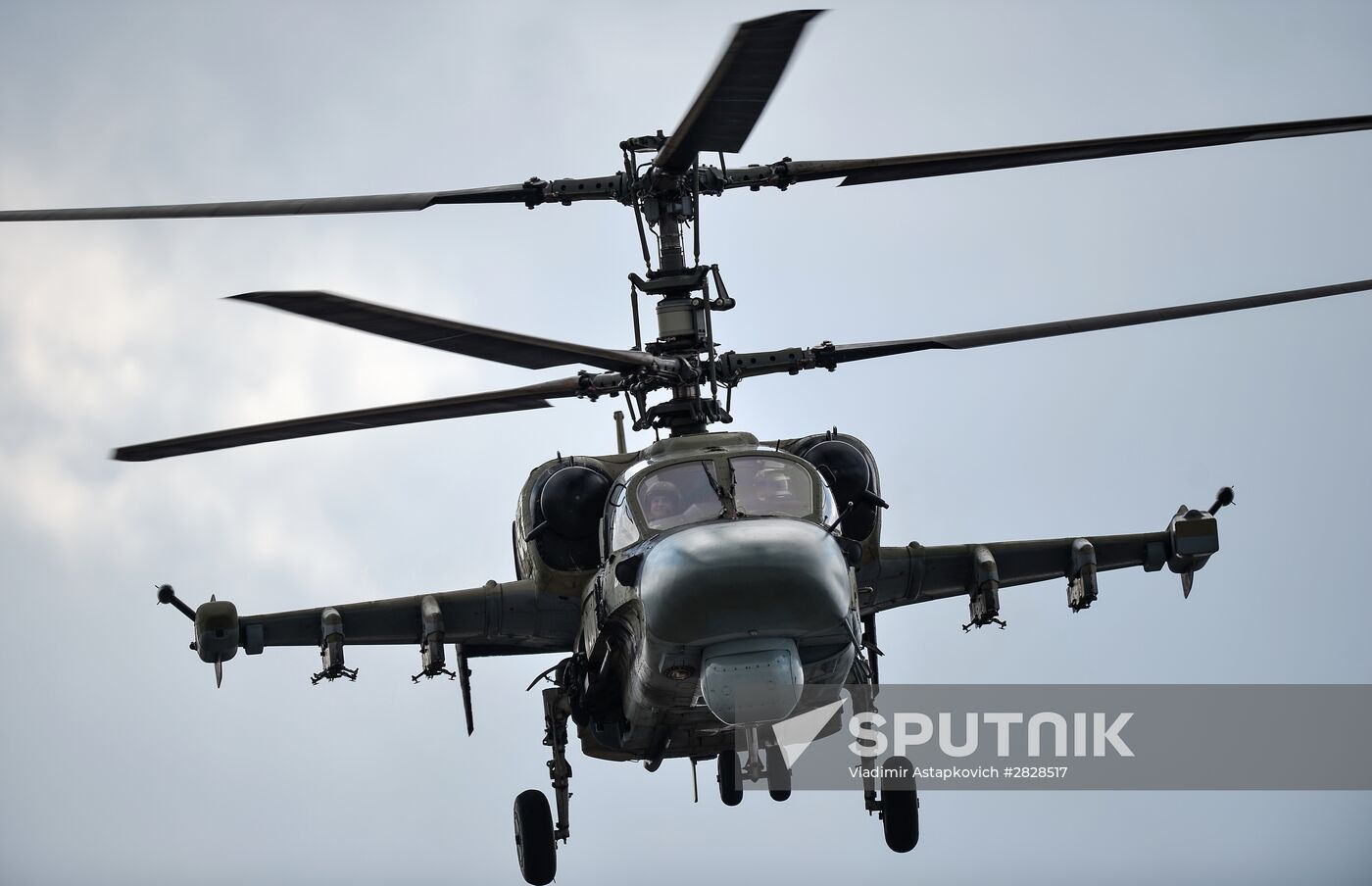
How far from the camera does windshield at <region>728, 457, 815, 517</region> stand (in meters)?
15.9

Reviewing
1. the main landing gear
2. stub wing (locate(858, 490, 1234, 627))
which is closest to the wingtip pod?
stub wing (locate(858, 490, 1234, 627))

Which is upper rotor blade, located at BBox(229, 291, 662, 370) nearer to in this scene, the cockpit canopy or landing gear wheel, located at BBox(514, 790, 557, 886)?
the cockpit canopy

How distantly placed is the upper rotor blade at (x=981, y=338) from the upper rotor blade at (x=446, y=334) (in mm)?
2226

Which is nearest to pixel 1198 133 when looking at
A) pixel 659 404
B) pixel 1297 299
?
pixel 1297 299

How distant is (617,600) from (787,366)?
2925mm

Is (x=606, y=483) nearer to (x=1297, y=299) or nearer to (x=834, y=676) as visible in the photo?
(x=834, y=676)

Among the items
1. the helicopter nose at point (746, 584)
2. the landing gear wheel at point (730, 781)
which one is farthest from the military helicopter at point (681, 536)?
the landing gear wheel at point (730, 781)

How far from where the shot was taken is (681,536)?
15.3m

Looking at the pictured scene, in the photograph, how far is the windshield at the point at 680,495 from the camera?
1597cm

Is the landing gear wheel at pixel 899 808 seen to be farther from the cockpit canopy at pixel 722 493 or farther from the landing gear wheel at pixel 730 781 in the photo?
the cockpit canopy at pixel 722 493

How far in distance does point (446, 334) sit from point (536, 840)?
6.98 m

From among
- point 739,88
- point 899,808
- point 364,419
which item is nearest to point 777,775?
point 899,808

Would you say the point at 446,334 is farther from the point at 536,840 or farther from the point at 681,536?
the point at 536,840

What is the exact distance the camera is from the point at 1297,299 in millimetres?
17312
